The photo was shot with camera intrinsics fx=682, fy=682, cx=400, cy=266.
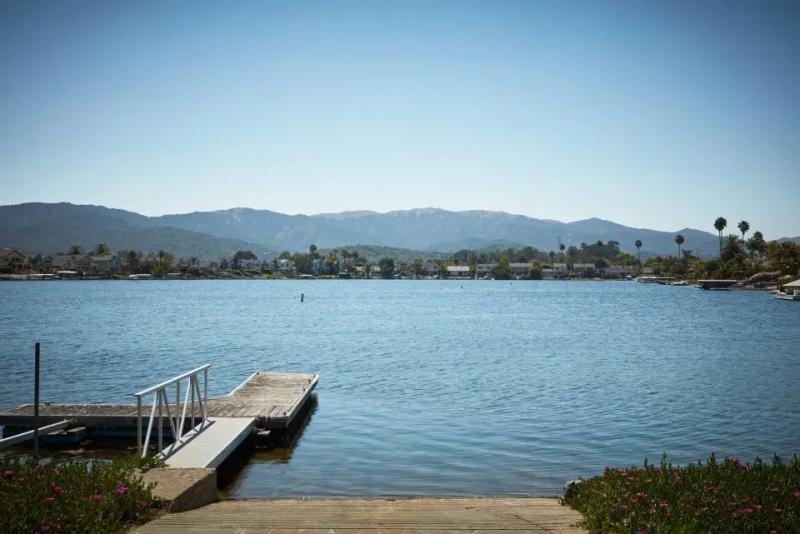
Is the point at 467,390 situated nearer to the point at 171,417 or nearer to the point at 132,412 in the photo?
the point at 132,412

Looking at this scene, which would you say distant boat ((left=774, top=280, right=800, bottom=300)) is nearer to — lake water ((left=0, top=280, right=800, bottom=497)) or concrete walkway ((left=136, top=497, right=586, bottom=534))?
lake water ((left=0, top=280, right=800, bottom=497))

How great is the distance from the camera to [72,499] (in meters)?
8.50

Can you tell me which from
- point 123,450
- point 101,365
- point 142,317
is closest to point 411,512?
point 123,450

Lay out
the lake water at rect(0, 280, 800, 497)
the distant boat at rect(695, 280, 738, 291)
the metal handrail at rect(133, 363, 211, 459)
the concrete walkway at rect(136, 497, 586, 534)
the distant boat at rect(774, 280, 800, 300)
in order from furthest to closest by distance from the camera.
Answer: the distant boat at rect(695, 280, 738, 291) < the distant boat at rect(774, 280, 800, 300) < the lake water at rect(0, 280, 800, 497) < the metal handrail at rect(133, 363, 211, 459) < the concrete walkway at rect(136, 497, 586, 534)

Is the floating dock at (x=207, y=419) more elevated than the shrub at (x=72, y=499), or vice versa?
the shrub at (x=72, y=499)

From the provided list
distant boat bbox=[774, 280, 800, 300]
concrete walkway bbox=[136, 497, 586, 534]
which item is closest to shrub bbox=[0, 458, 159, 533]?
concrete walkway bbox=[136, 497, 586, 534]

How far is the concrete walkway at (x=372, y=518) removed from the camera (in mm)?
8344

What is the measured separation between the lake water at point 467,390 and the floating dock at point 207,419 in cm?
99

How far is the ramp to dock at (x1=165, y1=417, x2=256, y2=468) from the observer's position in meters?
14.5

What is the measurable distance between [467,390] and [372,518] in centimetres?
2164

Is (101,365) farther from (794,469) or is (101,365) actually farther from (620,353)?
(794,469)

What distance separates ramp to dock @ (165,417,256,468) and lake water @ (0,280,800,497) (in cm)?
95

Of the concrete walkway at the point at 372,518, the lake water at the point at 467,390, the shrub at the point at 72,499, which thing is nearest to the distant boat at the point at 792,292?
the lake water at the point at 467,390

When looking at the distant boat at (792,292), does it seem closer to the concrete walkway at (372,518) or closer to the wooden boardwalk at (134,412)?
the wooden boardwalk at (134,412)
